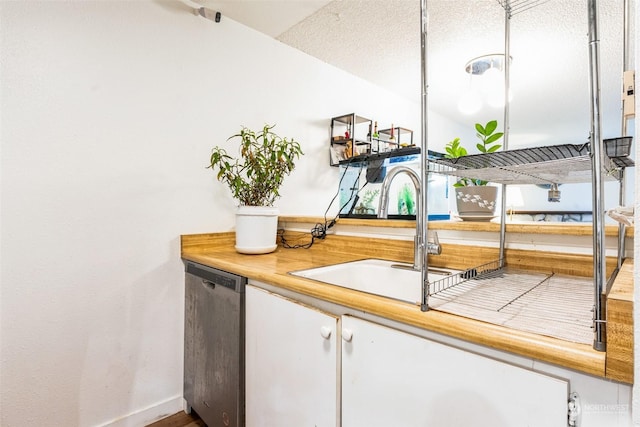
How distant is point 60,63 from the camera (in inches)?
50.3

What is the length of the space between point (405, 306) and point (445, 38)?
212cm

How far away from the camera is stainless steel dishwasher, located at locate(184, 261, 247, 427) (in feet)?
3.73

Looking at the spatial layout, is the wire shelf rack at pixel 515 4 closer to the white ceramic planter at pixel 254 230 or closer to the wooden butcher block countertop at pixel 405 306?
the wooden butcher block countertop at pixel 405 306

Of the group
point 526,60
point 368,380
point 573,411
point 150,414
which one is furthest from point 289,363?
point 526,60

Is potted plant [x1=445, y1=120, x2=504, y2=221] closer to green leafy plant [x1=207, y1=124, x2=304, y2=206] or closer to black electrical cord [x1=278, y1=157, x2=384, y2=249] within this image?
black electrical cord [x1=278, y1=157, x2=384, y2=249]

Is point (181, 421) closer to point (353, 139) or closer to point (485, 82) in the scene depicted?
point (353, 139)

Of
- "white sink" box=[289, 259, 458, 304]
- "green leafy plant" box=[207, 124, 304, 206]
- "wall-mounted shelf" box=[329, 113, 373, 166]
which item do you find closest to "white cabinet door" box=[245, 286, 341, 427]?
"white sink" box=[289, 259, 458, 304]

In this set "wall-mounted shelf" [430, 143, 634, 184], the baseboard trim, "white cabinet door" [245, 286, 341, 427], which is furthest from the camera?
the baseboard trim

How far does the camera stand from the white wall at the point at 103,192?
3.93ft

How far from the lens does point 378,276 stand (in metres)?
1.27

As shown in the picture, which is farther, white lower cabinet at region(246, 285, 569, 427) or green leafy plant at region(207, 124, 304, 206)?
green leafy plant at region(207, 124, 304, 206)

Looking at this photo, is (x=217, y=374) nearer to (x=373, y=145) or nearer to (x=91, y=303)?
(x=91, y=303)

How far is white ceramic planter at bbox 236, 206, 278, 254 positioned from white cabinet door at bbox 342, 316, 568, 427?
0.81m

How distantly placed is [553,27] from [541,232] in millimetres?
1804
